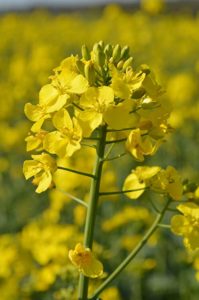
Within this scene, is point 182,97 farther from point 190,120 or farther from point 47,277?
point 47,277

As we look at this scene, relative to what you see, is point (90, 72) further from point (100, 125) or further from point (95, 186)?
point (95, 186)

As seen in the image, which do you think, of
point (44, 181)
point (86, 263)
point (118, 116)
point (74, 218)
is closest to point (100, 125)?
point (118, 116)

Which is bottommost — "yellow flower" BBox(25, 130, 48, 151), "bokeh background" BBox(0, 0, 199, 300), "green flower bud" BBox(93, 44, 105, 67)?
"bokeh background" BBox(0, 0, 199, 300)

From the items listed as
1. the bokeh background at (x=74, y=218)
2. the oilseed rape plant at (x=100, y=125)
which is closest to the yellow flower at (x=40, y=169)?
the oilseed rape plant at (x=100, y=125)

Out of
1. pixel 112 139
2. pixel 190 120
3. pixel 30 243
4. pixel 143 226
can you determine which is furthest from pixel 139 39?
pixel 112 139

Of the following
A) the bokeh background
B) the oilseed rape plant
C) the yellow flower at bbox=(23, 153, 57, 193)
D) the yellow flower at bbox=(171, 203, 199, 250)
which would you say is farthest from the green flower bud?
the bokeh background

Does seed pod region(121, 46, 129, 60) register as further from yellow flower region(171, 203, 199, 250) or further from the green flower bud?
yellow flower region(171, 203, 199, 250)

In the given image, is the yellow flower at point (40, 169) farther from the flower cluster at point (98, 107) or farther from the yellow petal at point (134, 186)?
the yellow petal at point (134, 186)

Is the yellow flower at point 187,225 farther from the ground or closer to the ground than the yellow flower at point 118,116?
closer to the ground
